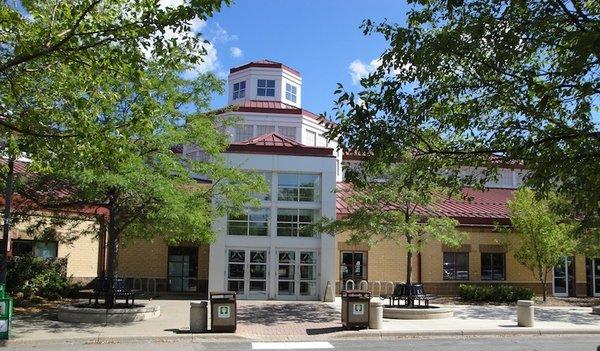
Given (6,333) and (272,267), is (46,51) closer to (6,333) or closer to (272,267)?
(6,333)

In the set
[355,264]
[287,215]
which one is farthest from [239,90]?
[355,264]

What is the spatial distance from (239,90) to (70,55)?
33018 millimetres

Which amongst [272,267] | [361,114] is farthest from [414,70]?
[272,267]

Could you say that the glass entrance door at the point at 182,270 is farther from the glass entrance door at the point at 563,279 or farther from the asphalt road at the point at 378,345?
the glass entrance door at the point at 563,279

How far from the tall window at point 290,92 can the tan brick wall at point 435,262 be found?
15.7 meters

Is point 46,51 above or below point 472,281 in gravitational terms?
above

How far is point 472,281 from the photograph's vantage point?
28.4m

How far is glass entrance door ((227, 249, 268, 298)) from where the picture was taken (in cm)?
2556

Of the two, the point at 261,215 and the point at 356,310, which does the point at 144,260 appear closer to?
the point at 261,215

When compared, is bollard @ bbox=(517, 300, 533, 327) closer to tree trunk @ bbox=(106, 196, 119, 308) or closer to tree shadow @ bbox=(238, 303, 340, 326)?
tree shadow @ bbox=(238, 303, 340, 326)

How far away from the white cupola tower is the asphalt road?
26.6 m

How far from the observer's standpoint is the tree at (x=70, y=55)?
7.96 m

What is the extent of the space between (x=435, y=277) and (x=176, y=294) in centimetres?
1176

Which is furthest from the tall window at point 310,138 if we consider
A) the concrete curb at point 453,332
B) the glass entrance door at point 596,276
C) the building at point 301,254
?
the concrete curb at point 453,332
